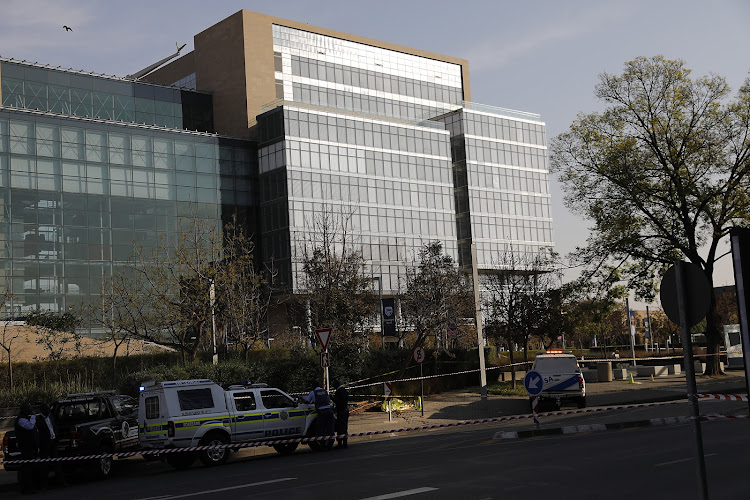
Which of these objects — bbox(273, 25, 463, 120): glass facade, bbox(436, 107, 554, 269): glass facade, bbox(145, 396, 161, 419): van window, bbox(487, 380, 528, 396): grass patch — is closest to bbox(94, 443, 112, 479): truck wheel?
bbox(145, 396, 161, 419): van window

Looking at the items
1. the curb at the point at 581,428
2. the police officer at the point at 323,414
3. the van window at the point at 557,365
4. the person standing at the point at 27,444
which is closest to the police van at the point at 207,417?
the police officer at the point at 323,414

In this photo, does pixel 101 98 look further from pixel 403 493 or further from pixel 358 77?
pixel 403 493

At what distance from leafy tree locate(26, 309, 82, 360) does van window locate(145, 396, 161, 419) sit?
24945 mm

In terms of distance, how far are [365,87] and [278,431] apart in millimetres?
70315

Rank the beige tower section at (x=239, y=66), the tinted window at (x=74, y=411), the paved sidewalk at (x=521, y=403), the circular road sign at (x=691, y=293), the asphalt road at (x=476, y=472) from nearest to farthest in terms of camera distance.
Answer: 1. the circular road sign at (x=691, y=293)
2. the asphalt road at (x=476, y=472)
3. the tinted window at (x=74, y=411)
4. the paved sidewalk at (x=521, y=403)
5. the beige tower section at (x=239, y=66)

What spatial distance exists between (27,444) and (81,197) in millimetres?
53310

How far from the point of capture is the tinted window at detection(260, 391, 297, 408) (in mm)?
19609

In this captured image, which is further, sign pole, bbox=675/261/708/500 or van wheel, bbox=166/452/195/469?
van wheel, bbox=166/452/195/469

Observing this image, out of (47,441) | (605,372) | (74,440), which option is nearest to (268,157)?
(605,372)

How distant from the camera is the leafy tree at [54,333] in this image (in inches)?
1736

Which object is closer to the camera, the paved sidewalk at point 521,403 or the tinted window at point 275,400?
the tinted window at point 275,400

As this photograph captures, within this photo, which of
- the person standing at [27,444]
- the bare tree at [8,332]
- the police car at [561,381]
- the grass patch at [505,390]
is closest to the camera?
the person standing at [27,444]

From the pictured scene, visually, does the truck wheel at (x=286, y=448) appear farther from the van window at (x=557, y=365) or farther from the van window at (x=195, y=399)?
the van window at (x=557, y=365)

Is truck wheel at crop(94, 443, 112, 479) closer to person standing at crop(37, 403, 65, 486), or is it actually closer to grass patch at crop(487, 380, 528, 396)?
person standing at crop(37, 403, 65, 486)
